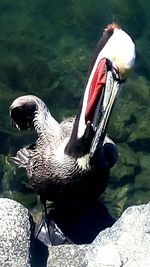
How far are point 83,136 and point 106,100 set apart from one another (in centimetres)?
46

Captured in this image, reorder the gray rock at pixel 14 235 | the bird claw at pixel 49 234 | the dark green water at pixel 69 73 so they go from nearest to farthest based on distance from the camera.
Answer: the gray rock at pixel 14 235 < the bird claw at pixel 49 234 < the dark green water at pixel 69 73

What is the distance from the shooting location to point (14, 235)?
5.17m

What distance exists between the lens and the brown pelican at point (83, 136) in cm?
464

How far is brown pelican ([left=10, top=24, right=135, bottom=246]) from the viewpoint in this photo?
4637 mm

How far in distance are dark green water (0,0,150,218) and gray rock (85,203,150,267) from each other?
145 cm

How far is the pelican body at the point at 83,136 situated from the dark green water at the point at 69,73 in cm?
82

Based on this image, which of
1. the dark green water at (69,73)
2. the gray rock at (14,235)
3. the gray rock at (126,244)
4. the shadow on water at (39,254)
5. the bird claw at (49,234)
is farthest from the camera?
the dark green water at (69,73)

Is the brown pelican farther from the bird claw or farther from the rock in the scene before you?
the rock

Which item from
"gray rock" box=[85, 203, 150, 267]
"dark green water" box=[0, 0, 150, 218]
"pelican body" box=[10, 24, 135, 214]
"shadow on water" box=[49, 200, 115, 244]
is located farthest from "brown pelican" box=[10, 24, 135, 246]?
"dark green water" box=[0, 0, 150, 218]

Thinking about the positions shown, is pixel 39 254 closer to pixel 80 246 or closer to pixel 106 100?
pixel 80 246

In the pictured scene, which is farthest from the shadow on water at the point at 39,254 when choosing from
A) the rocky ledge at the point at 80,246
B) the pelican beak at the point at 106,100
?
the pelican beak at the point at 106,100

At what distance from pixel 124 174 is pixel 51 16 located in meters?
2.87

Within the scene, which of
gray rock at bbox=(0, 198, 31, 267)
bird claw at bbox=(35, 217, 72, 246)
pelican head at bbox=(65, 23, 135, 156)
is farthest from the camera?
bird claw at bbox=(35, 217, 72, 246)

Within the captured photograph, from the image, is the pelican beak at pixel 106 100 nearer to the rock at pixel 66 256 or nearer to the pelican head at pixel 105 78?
the pelican head at pixel 105 78
